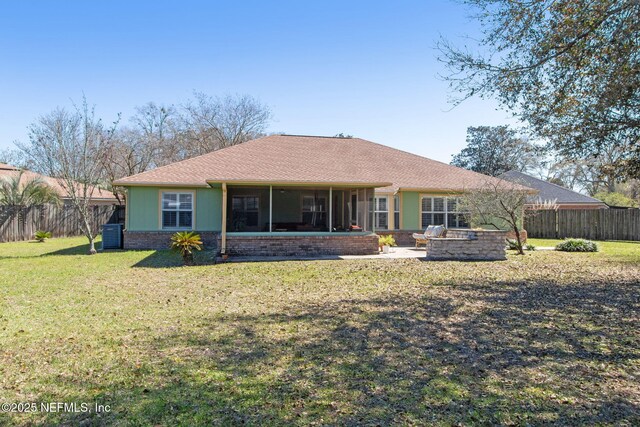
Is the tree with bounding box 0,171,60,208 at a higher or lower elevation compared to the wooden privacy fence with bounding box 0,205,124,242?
higher

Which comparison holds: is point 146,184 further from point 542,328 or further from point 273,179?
point 542,328

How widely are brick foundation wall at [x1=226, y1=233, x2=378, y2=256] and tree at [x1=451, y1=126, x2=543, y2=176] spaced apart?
36358 millimetres

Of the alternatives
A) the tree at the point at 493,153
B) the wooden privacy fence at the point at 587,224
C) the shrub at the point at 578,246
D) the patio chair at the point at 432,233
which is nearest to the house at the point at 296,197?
the patio chair at the point at 432,233

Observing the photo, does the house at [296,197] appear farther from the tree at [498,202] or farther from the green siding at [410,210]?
the tree at [498,202]

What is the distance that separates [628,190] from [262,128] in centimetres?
3578

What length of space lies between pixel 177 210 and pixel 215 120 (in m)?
20.0

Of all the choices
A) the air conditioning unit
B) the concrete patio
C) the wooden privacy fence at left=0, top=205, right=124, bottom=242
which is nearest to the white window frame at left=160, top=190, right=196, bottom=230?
the air conditioning unit

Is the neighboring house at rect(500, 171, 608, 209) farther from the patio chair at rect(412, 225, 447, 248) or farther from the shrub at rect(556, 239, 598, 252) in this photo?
the patio chair at rect(412, 225, 447, 248)

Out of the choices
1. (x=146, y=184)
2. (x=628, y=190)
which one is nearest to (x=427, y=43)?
(x=146, y=184)

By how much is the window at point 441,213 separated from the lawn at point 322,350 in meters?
9.27

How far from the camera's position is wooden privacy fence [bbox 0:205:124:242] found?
67.0 ft

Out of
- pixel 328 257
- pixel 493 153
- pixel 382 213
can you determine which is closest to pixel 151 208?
pixel 328 257

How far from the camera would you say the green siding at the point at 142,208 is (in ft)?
53.3

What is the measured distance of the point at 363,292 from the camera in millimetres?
8266
